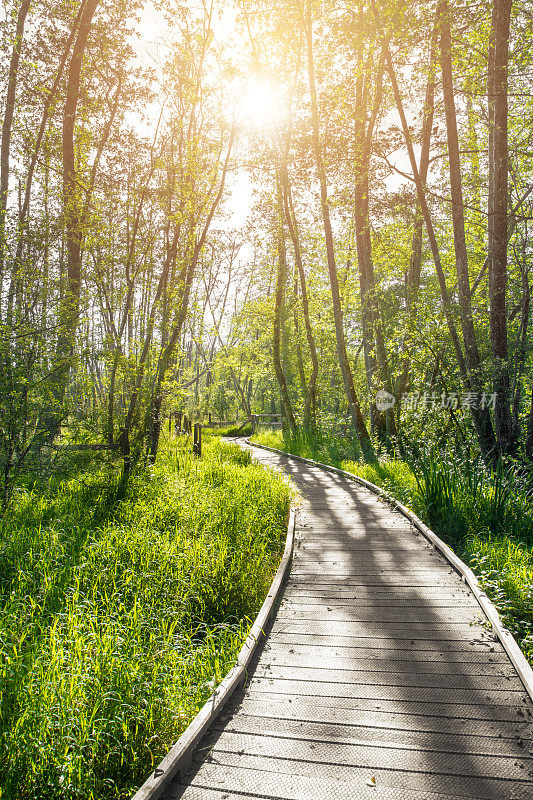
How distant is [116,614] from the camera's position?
11.7 ft

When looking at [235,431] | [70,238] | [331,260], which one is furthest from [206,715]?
[235,431]

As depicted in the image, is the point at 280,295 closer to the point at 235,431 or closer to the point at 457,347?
the point at 235,431

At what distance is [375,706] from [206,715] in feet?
3.38

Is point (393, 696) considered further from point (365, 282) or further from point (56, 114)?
point (56, 114)

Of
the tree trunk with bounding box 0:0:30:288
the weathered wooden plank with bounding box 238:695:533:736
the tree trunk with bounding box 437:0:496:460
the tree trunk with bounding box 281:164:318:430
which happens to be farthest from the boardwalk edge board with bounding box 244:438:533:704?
the tree trunk with bounding box 0:0:30:288

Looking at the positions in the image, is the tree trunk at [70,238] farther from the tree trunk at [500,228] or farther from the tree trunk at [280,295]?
the tree trunk at [280,295]

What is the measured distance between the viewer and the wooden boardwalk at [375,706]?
2.24 m

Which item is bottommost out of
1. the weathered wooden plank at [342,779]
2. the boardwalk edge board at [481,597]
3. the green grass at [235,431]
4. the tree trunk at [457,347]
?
the weathered wooden plank at [342,779]

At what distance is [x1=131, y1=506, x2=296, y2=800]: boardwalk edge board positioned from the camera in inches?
83.7

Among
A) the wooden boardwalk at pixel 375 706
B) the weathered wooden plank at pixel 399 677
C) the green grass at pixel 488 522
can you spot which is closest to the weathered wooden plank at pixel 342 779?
the wooden boardwalk at pixel 375 706

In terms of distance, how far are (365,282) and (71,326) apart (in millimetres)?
8213

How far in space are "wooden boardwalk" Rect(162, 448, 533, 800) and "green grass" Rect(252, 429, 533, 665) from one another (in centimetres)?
29

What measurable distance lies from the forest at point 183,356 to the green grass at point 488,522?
32 millimetres

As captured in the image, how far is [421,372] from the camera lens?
9.64 m
